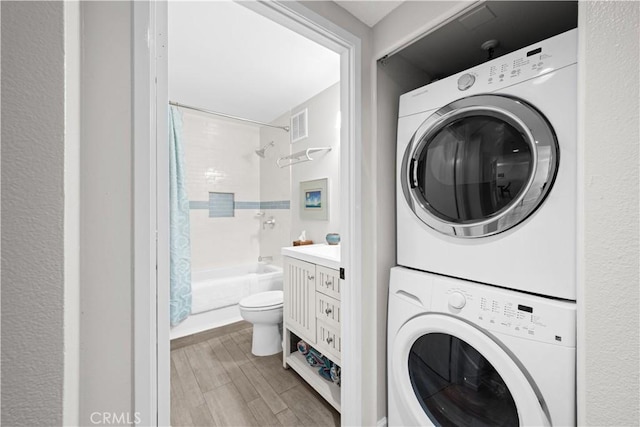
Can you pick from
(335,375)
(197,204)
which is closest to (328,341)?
(335,375)

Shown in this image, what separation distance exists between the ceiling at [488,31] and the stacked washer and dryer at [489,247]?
11.6 inches

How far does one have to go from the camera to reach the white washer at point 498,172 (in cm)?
78

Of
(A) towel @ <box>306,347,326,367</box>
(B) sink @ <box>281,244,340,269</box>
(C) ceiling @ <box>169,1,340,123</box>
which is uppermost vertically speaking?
(C) ceiling @ <box>169,1,340,123</box>

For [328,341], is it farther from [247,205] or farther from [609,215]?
[247,205]

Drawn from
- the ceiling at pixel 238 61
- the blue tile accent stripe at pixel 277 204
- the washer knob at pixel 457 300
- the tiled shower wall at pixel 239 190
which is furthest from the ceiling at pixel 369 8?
the blue tile accent stripe at pixel 277 204

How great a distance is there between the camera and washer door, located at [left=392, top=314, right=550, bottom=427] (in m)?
Answer: 0.81

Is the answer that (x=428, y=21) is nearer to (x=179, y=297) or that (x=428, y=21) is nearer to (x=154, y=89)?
(x=154, y=89)

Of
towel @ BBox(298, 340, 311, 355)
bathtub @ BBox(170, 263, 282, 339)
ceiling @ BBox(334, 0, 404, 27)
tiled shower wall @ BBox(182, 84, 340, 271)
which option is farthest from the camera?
tiled shower wall @ BBox(182, 84, 340, 271)

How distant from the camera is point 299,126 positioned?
276cm

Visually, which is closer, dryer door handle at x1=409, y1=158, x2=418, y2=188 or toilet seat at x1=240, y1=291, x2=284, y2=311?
dryer door handle at x1=409, y1=158, x2=418, y2=188

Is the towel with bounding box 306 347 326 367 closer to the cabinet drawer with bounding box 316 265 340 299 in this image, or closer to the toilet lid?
the toilet lid

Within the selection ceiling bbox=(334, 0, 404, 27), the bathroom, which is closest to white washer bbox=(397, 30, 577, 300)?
ceiling bbox=(334, 0, 404, 27)

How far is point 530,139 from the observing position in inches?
32.9

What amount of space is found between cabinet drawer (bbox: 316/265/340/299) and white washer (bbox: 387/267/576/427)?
0.33m
